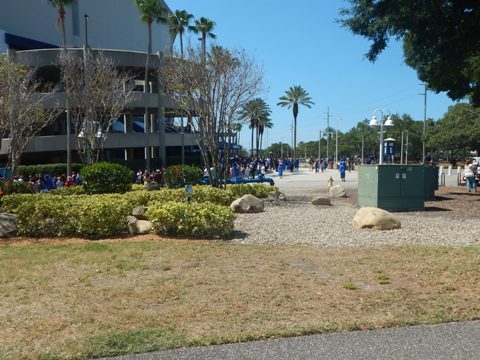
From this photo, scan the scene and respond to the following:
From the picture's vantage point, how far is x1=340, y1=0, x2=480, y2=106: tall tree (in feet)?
52.4

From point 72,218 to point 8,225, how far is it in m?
1.45

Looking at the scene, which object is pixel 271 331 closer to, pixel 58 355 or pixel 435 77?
pixel 58 355

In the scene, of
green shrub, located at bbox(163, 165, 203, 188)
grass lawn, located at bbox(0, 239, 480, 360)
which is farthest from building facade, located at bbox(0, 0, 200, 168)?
grass lawn, located at bbox(0, 239, 480, 360)

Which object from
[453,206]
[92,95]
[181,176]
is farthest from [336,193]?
[92,95]

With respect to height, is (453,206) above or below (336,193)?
below

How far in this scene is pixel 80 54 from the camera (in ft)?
122

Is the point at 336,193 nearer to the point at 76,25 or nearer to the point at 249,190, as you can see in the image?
the point at 249,190

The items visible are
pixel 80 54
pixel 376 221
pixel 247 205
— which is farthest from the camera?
pixel 80 54

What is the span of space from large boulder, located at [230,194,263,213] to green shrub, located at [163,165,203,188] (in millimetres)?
6169

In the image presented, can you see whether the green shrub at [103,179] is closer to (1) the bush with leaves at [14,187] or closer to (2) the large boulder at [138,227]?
(1) the bush with leaves at [14,187]

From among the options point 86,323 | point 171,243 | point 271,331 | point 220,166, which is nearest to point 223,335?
point 271,331

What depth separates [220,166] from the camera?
720 inches

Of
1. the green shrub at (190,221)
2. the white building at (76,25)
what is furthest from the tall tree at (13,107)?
the white building at (76,25)

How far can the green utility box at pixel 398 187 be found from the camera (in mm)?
14727
